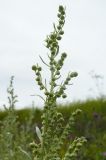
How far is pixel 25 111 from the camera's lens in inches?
877

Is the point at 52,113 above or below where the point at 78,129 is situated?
below

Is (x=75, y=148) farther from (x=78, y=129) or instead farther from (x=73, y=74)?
(x=78, y=129)

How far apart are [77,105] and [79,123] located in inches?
226

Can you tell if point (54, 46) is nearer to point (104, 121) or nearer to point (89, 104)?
point (104, 121)

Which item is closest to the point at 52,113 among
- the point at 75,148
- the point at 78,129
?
the point at 75,148

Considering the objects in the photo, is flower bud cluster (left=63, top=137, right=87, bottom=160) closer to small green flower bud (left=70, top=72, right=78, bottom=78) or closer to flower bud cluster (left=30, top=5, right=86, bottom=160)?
flower bud cluster (left=30, top=5, right=86, bottom=160)

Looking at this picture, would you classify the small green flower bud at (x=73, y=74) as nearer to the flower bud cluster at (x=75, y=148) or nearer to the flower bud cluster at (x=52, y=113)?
the flower bud cluster at (x=52, y=113)

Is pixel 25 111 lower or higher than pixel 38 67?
higher

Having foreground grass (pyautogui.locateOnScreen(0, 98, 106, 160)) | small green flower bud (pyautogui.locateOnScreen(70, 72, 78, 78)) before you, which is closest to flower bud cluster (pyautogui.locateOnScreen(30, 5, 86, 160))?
small green flower bud (pyautogui.locateOnScreen(70, 72, 78, 78))

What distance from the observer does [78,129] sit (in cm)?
1475

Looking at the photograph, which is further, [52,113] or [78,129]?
[78,129]

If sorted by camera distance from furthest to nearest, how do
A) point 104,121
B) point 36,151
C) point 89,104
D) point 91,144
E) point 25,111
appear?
point 25,111 < point 89,104 < point 104,121 < point 91,144 < point 36,151

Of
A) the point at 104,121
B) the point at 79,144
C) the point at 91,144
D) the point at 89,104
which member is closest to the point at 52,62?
the point at 79,144

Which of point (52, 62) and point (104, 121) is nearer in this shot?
point (52, 62)
